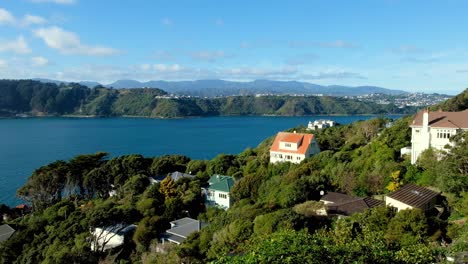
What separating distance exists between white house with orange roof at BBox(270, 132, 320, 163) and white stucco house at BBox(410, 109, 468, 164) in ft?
27.0

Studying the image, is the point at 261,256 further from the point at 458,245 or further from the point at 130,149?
the point at 130,149

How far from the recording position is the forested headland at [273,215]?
7.42 meters

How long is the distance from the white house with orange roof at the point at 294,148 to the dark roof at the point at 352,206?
10822 mm

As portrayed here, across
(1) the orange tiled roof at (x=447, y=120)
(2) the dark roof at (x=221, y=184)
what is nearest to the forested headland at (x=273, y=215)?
(2) the dark roof at (x=221, y=184)

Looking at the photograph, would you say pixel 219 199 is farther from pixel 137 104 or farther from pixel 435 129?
pixel 137 104

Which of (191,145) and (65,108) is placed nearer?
(191,145)

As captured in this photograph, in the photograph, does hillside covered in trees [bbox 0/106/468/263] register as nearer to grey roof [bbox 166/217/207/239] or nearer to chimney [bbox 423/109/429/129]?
grey roof [bbox 166/217/207/239]

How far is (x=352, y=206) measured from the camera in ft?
48.5

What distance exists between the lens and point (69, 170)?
3177 cm

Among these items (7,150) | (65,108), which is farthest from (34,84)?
(7,150)

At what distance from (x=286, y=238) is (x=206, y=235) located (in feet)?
28.0

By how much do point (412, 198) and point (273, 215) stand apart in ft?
17.0

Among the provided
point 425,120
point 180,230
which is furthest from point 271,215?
point 425,120

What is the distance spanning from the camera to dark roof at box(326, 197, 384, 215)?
14370 millimetres
